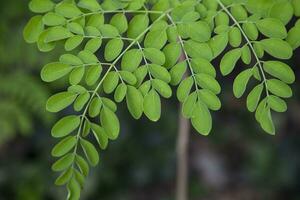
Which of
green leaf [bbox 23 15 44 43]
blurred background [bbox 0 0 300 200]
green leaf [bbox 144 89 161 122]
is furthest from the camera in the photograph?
blurred background [bbox 0 0 300 200]

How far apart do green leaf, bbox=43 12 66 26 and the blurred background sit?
109cm

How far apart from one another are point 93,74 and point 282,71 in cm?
36

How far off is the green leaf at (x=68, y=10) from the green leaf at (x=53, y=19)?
1 centimetres

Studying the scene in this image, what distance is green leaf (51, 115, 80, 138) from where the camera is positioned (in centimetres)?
103

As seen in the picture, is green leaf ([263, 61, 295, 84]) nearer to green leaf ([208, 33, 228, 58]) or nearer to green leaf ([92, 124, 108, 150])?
green leaf ([208, 33, 228, 58])

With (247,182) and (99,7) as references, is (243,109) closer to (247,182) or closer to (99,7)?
(247,182)

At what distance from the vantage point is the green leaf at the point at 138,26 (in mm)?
1068

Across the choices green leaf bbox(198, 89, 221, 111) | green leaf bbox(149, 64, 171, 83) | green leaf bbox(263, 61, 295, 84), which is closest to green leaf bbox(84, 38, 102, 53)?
green leaf bbox(149, 64, 171, 83)

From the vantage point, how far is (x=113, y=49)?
104 centimetres

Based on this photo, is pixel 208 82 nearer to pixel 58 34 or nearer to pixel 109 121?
pixel 109 121

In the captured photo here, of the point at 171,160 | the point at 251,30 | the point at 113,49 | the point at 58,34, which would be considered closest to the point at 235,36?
the point at 251,30

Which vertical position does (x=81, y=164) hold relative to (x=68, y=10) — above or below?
below

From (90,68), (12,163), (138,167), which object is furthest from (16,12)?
(90,68)

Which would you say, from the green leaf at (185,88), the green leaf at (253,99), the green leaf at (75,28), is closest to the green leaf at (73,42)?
the green leaf at (75,28)
